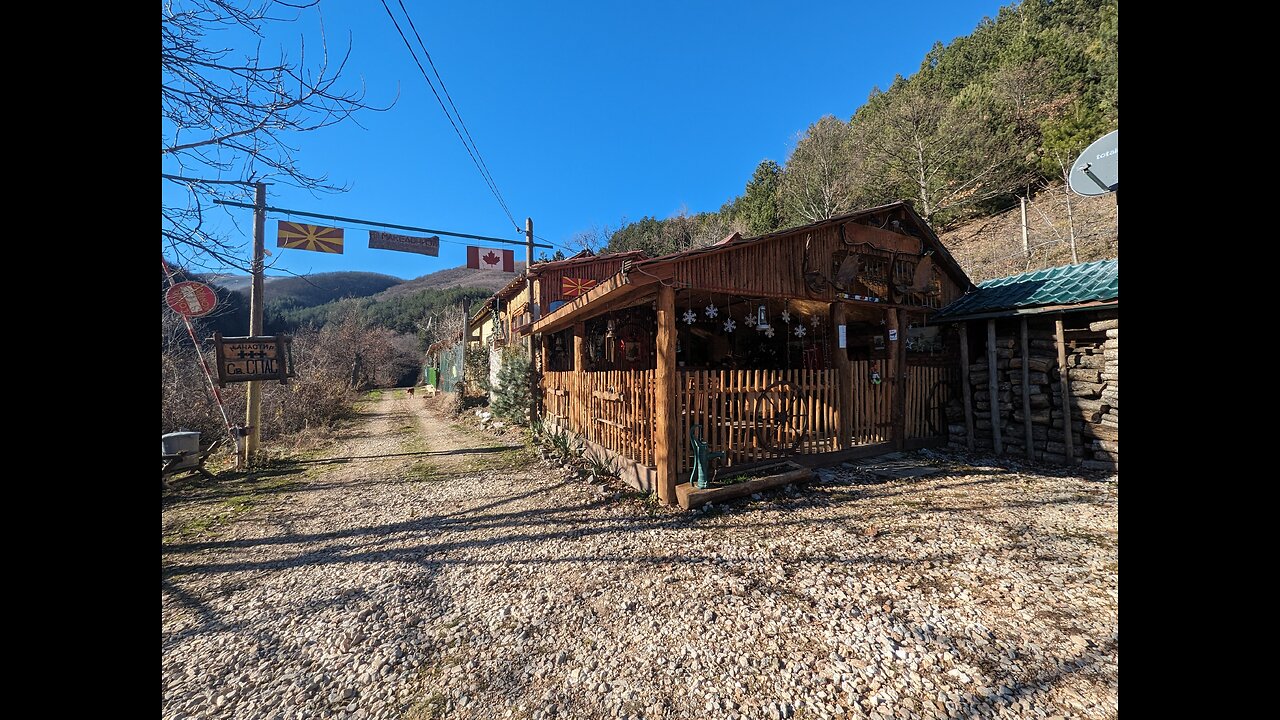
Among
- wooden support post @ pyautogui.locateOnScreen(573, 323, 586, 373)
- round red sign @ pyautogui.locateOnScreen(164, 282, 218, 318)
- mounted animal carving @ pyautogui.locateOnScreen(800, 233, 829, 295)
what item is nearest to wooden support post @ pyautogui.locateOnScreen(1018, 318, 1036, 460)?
mounted animal carving @ pyautogui.locateOnScreen(800, 233, 829, 295)

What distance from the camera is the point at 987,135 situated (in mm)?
20406

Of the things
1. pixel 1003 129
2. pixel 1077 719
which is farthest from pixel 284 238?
pixel 1003 129

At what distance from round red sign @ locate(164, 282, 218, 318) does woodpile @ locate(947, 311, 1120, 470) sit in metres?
12.3

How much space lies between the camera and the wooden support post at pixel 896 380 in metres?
7.17

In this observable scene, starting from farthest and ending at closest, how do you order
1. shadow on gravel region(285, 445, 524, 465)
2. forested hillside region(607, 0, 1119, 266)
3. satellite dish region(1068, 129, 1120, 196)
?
1. forested hillside region(607, 0, 1119, 266)
2. shadow on gravel region(285, 445, 524, 465)
3. satellite dish region(1068, 129, 1120, 196)

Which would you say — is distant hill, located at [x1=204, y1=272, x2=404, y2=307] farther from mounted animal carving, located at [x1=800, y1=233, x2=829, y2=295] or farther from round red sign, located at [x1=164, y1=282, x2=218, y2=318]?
mounted animal carving, located at [x1=800, y1=233, x2=829, y2=295]

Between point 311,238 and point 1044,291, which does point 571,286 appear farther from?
point 1044,291

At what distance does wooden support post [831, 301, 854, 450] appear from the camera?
21.1ft

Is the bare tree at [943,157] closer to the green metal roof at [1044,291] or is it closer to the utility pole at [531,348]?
the green metal roof at [1044,291]

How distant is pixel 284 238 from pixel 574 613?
956 centimetres

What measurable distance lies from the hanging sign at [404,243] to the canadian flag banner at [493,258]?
94 centimetres

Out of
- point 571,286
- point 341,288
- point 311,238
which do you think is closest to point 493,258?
point 571,286

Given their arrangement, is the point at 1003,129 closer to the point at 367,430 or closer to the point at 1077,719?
the point at 1077,719

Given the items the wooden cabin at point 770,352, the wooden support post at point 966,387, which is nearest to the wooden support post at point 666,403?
→ the wooden cabin at point 770,352
